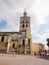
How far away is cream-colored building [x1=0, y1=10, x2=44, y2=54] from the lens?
51.1 metres

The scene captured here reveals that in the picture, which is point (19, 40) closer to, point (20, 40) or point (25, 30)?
point (20, 40)

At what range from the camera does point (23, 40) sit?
55.5 metres

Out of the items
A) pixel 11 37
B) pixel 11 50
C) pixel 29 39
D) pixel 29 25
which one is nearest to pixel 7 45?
pixel 11 50

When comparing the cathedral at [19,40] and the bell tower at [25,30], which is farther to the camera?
the bell tower at [25,30]

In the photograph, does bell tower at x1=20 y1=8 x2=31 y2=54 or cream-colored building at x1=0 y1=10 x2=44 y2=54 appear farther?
bell tower at x1=20 y1=8 x2=31 y2=54

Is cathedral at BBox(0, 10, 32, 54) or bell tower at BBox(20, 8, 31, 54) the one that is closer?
cathedral at BBox(0, 10, 32, 54)

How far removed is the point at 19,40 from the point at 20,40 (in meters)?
0.56

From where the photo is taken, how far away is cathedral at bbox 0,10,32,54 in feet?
167

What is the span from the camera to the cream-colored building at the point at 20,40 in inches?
2013

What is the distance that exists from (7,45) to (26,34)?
40.3 feet

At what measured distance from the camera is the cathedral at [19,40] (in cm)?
5103

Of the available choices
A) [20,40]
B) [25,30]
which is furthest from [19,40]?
[25,30]

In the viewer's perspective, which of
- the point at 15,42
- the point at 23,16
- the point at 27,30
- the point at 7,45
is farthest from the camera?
the point at 23,16

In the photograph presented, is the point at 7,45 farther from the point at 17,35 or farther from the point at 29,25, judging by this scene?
the point at 29,25
